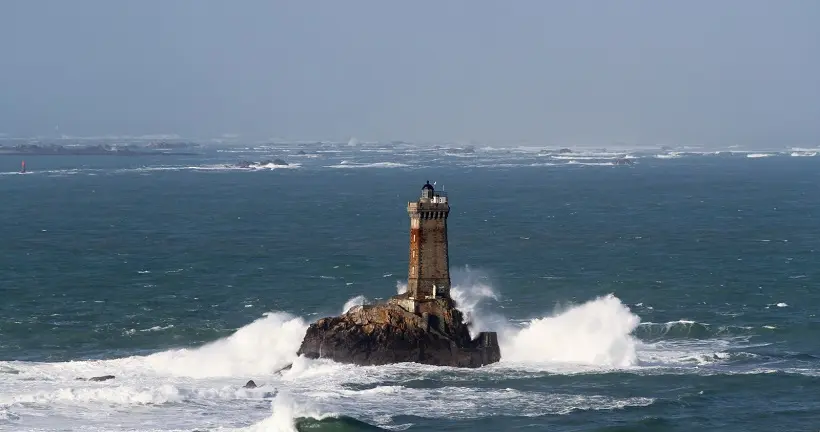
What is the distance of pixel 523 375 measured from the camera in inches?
2781

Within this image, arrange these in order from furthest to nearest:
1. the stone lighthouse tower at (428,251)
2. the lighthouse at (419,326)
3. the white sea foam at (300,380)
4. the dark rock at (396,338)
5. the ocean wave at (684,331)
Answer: the ocean wave at (684,331) → the stone lighthouse tower at (428,251) → the lighthouse at (419,326) → the dark rock at (396,338) → the white sea foam at (300,380)

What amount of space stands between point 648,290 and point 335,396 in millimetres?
36939

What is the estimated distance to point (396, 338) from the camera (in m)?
72.1

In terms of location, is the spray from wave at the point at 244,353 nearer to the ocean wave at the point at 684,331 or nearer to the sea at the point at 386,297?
the sea at the point at 386,297

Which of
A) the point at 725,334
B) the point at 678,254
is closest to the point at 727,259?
the point at 678,254

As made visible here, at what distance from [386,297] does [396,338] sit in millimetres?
19296

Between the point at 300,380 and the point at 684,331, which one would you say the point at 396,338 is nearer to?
the point at 300,380

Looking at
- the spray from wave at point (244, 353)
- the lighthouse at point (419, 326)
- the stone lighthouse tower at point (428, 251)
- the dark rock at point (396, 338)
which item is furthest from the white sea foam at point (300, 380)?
the stone lighthouse tower at point (428, 251)

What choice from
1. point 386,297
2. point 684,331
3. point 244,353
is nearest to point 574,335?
point 684,331

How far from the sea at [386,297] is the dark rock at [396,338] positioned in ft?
3.27

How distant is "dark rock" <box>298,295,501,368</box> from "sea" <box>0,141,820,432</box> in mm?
997

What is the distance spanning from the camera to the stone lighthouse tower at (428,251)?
7438 centimetres

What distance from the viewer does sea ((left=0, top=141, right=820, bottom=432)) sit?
6194 centimetres

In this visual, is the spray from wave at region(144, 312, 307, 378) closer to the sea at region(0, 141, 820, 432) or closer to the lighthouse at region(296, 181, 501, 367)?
the sea at region(0, 141, 820, 432)
